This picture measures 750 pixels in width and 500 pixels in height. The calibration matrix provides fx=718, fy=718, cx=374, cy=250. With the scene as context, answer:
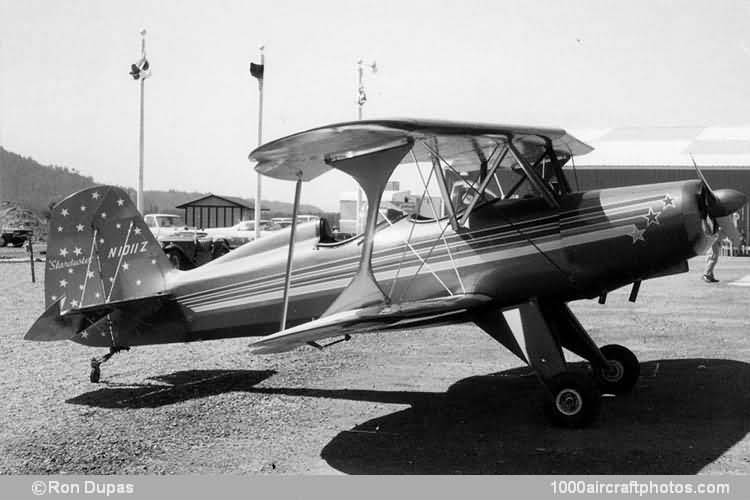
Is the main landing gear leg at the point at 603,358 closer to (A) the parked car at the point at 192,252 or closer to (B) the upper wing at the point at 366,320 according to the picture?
(B) the upper wing at the point at 366,320

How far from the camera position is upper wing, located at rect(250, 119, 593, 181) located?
17.3 feet

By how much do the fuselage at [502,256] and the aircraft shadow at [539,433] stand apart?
1039mm

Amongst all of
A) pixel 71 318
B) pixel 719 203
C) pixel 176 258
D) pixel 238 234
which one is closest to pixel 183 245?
pixel 176 258

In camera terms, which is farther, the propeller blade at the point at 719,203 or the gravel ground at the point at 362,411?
the propeller blade at the point at 719,203

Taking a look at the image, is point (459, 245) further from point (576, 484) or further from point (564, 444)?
point (576, 484)

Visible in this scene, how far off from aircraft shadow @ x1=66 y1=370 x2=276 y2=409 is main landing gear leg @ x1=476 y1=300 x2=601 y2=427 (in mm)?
2795

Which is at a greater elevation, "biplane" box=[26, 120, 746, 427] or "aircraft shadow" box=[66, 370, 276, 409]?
"biplane" box=[26, 120, 746, 427]

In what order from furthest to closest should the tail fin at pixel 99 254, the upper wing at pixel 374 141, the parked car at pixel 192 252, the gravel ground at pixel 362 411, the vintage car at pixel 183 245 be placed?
1. the vintage car at pixel 183 245
2. the parked car at pixel 192 252
3. the tail fin at pixel 99 254
4. the upper wing at pixel 374 141
5. the gravel ground at pixel 362 411

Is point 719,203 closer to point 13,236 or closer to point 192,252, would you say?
point 192,252

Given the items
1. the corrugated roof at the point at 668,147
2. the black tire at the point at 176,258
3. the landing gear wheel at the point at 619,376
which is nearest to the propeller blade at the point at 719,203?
the landing gear wheel at the point at 619,376

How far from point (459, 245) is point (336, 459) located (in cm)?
213

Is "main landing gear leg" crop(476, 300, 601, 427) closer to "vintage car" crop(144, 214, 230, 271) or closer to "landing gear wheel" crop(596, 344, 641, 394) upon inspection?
"landing gear wheel" crop(596, 344, 641, 394)

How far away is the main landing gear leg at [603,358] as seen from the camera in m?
6.72

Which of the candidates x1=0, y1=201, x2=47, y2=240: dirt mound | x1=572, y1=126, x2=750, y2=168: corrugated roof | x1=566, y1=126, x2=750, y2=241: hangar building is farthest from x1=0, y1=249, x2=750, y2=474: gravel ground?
x1=0, y1=201, x2=47, y2=240: dirt mound
